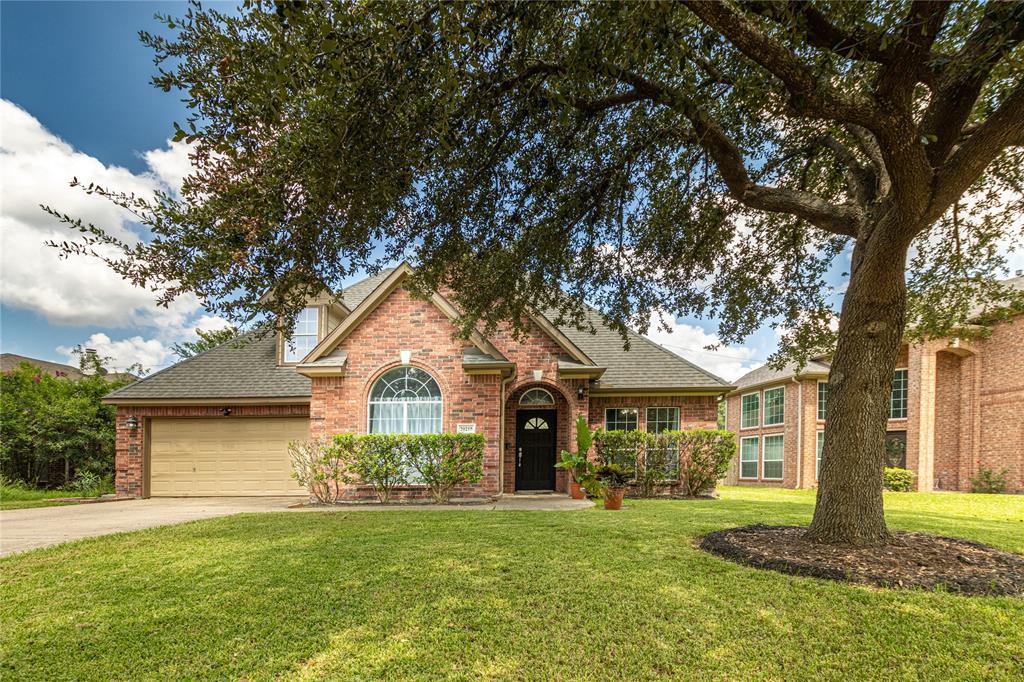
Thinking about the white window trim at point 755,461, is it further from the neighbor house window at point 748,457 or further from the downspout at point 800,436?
the downspout at point 800,436

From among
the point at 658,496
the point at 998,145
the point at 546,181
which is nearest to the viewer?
the point at 998,145

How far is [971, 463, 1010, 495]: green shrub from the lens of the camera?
57.5 feet

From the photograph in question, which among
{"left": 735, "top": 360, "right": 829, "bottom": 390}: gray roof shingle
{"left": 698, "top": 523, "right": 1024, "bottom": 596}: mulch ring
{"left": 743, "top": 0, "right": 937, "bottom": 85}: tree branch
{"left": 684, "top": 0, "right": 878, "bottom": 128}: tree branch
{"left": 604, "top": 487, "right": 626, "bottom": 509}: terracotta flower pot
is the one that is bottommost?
{"left": 604, "top": 487, "right": 626, "bottom": 509}: terracotta flower pot

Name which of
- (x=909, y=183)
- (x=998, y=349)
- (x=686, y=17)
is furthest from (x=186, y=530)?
(x=998, y=349)

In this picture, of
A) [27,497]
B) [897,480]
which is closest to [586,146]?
[27,497]

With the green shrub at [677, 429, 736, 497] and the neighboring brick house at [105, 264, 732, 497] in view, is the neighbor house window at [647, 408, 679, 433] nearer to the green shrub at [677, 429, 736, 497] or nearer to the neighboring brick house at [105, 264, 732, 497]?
the neighboring brick house at [105, 264, 732, 497]

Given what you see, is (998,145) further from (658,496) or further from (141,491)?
(141,491)

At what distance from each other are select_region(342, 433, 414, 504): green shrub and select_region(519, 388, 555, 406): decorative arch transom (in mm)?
3596

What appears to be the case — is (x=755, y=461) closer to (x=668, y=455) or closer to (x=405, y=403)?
(x=668, y=455)

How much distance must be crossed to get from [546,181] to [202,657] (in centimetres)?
638

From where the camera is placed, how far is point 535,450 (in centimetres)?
1387

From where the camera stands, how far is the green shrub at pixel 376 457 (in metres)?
11.3

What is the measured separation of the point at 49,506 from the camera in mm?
11609

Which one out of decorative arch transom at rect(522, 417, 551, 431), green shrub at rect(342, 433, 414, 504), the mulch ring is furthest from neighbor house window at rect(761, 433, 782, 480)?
green shrub at rect(342, 433, 414, 504)
